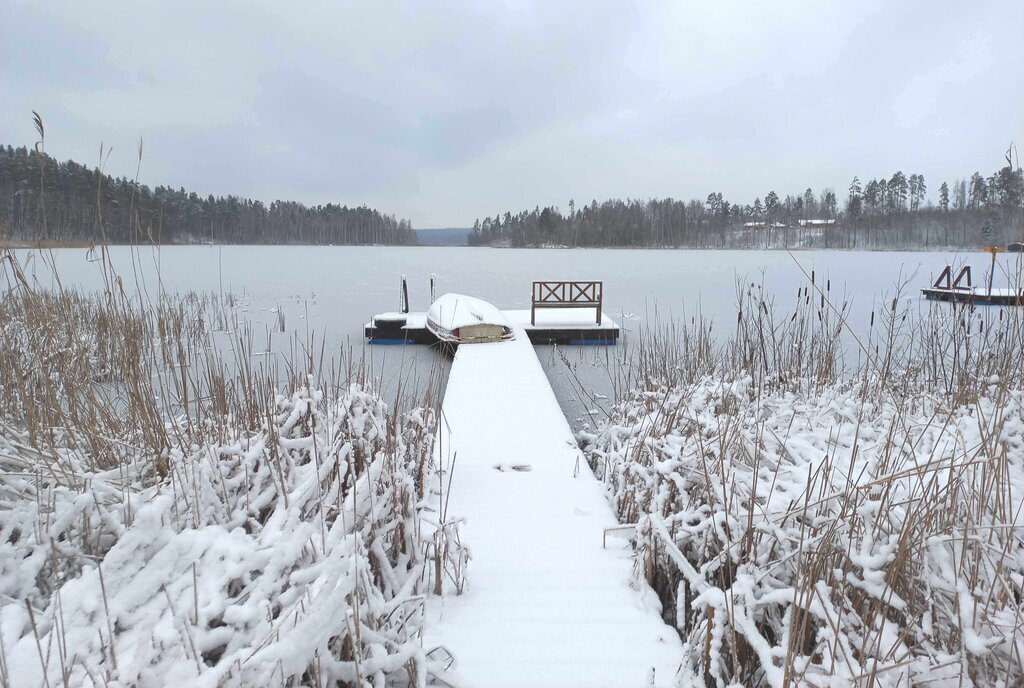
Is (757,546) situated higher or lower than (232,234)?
lower

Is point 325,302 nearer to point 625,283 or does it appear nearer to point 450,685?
point 625,283

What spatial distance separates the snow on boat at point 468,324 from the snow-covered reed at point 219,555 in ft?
21.5

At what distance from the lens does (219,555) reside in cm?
144

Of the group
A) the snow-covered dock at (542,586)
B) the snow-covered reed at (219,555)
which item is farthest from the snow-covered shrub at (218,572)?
the snow-covered dock at (542,586)

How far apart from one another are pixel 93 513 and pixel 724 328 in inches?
420

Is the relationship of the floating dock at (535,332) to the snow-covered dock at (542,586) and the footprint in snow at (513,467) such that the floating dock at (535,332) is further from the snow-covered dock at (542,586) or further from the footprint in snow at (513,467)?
the footprint in snow at (513,467)

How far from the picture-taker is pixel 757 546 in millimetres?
1685

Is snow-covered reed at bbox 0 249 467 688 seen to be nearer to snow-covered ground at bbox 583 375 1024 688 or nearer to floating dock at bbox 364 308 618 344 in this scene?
snow-covered ground at bbox 583 375 1024 688

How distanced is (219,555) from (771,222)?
7024 cm

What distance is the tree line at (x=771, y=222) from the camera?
5134cm

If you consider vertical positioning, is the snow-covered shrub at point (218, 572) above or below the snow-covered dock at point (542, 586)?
above

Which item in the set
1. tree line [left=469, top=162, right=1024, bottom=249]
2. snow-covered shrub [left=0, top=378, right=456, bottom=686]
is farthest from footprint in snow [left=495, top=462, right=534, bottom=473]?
tree line [left=469, top=162, right=1024, bottom=249]

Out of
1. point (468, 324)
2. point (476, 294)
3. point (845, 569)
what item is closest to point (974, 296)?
point (845, 569)

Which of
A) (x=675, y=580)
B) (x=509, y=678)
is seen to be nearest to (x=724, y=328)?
(x=675, y=580)
